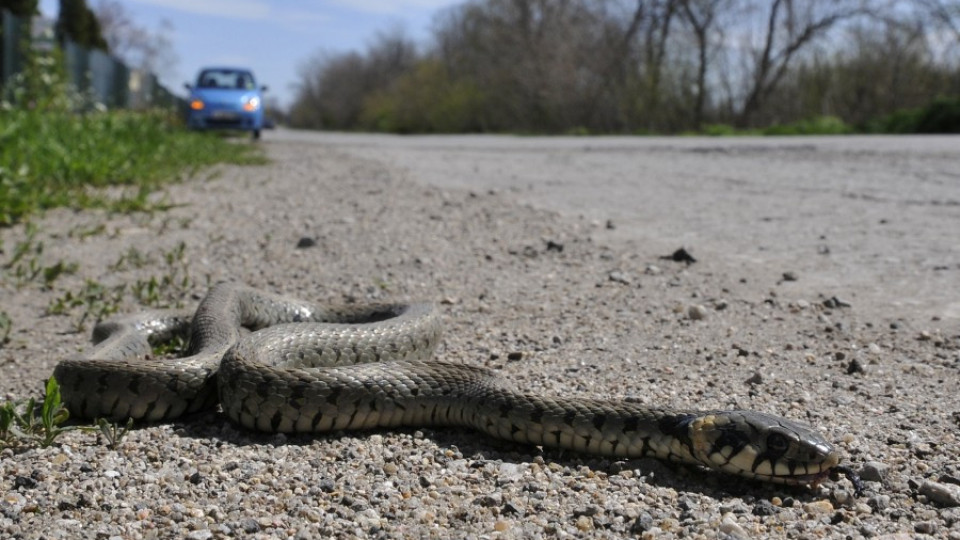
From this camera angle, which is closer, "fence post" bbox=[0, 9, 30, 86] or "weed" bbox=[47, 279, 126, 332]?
"weed" bbox=[47, 279, 126, 332]

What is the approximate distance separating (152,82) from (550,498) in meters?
32.8

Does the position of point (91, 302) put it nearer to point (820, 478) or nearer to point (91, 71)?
point (820, 478)

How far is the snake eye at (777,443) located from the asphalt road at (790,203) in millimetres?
2096

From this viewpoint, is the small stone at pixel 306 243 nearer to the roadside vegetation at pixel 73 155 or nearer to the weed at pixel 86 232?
the weed at pixel 86 232

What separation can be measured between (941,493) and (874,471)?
20 cm

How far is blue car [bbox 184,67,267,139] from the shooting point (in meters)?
24.6

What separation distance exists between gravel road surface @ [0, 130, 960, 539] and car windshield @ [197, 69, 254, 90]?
1779 centimetres

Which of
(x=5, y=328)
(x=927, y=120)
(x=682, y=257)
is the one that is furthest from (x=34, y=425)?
(x=927, y=120)

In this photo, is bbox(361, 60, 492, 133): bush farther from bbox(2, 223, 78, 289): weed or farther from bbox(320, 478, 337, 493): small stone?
bbox(320, 478, 337, 493): small stone

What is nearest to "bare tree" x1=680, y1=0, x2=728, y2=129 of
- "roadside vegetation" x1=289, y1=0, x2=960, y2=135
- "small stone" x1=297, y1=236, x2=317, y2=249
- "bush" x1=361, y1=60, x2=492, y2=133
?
"roadside vegetation" x1=289, y1=0, x2=960, y2=135

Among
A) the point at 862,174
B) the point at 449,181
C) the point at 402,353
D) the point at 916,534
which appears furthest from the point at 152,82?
the point at 916,534

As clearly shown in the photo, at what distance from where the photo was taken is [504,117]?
39188 mm

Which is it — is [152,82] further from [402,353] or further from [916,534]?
[916,534]

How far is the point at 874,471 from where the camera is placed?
276cm
